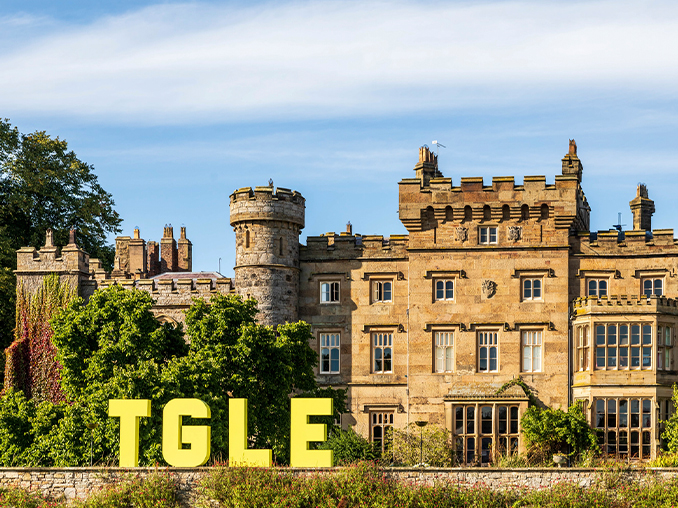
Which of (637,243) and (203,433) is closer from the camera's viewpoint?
(203,433)

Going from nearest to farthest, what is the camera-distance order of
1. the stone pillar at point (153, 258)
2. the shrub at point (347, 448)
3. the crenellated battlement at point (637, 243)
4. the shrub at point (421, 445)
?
the shrub at point (347, 448) → the shrub at point (421, 445) → the crenellated battlement at point (637, 243) → the stone pillar at point (153, 258)

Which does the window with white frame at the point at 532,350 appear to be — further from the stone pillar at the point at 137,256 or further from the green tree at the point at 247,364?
the stone pillar at the point at 137,256

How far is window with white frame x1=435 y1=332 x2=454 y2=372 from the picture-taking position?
52.8m

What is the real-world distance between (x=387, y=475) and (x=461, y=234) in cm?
1564

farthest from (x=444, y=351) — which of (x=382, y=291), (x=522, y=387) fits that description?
(x=382, y=291)

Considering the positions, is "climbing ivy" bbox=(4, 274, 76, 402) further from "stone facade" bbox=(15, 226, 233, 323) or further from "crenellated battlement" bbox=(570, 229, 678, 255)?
"crenellated battlement" bbox=(570, 229, 678, 255)

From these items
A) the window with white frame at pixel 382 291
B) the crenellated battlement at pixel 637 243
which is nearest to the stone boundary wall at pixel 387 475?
the window with white frame at pixel 382 291

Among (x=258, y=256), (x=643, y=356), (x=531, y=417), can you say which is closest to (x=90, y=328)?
(x=258, y=256)

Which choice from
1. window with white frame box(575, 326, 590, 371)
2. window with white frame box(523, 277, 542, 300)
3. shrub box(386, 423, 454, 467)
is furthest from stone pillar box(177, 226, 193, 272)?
window with white frame box(575, 326, 590, 371)

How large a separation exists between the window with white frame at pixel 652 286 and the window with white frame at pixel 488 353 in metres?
6.76

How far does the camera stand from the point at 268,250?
53375 millimetres

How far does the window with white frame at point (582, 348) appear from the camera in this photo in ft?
167

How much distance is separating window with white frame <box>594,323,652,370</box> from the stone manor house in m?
0.65

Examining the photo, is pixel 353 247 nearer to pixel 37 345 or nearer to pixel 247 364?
pixel 247 364
